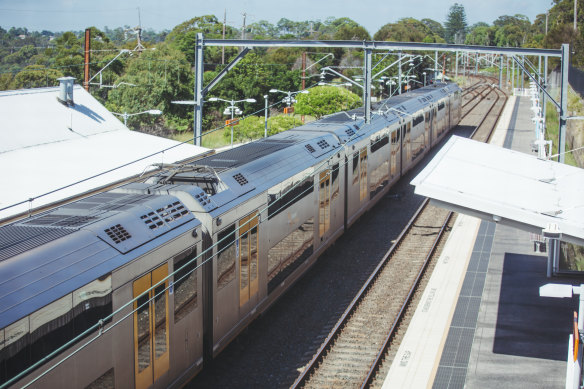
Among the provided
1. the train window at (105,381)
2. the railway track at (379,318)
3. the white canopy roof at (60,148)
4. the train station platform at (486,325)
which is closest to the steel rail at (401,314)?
the railway track at (379,318)

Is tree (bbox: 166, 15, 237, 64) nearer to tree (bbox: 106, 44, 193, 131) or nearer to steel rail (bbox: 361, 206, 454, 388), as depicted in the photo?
tree (bbox: 106, 44, 193, 131)

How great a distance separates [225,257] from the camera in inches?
504

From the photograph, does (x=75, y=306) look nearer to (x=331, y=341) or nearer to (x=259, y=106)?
(x=331, y=341)

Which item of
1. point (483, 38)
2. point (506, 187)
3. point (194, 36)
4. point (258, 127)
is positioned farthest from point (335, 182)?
point (483, 38)

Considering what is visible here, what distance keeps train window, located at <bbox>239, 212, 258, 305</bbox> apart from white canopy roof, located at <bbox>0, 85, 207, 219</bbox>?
Answer: 23.8ft

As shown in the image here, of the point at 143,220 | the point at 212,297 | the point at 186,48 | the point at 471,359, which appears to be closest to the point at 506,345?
the point at 471,359

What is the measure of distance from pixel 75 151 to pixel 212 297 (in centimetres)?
1710

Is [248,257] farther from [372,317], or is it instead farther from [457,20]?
[457,20]

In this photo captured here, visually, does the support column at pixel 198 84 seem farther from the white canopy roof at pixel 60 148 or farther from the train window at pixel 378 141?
the train window at pixel 378 141

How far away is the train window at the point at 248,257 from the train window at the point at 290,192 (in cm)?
100

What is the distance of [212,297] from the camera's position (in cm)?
1244

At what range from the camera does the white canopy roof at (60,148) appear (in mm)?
22297

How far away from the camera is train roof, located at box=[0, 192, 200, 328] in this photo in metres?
8.24

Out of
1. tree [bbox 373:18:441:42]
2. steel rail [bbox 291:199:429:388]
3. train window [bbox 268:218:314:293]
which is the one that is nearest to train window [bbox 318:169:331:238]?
train window [bbox 268:218:314:293]
